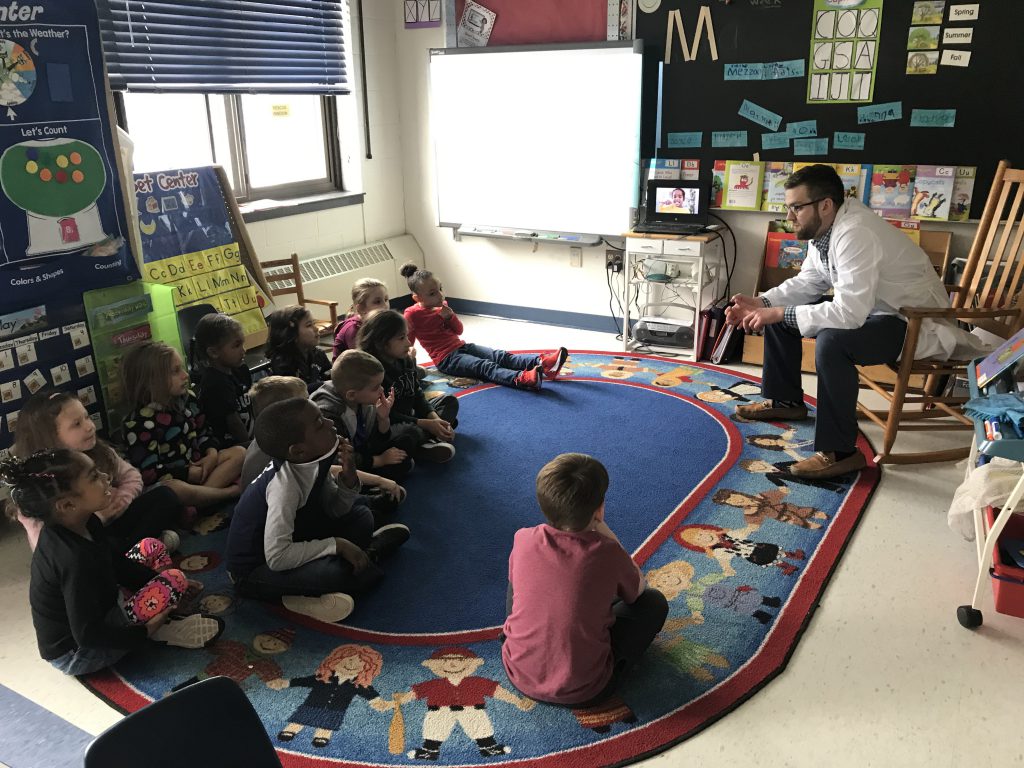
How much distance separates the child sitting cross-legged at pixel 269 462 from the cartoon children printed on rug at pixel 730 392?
179 centimetres

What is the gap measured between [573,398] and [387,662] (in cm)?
218

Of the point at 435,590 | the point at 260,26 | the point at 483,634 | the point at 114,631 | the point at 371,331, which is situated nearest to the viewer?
the point at 114,631

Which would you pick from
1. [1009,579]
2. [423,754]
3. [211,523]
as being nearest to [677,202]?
[1009,579]

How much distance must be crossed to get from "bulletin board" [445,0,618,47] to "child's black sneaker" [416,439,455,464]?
9.22ft

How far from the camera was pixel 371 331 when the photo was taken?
11.3 ft

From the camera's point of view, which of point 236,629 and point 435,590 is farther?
point 435,590

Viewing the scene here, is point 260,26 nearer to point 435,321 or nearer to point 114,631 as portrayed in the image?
point 435,321

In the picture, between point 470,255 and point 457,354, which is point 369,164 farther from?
point 457,354

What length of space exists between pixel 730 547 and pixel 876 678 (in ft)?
2.30

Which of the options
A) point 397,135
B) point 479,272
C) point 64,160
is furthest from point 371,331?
point 397,135

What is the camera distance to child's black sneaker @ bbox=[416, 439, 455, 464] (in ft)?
11.5

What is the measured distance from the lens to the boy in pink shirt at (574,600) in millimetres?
1945

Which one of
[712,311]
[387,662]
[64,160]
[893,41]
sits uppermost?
[893,41]

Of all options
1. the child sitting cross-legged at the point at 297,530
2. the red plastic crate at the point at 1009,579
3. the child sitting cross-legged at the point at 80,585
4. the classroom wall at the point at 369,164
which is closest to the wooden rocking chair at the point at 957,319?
the red plastic crate at the point at 1009,579
